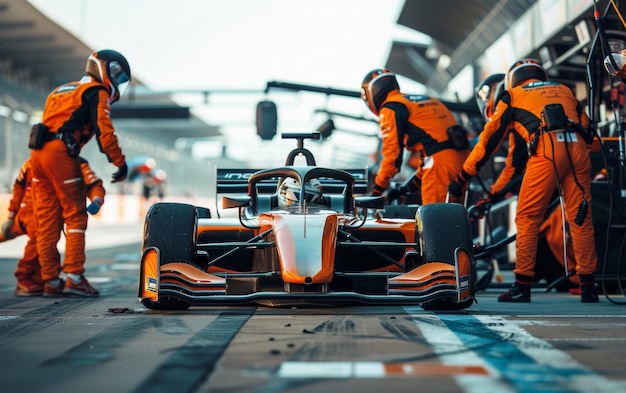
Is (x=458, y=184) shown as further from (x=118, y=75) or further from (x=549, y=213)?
(x=118, y=75)

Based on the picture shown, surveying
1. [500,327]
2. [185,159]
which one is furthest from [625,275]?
[185,159]

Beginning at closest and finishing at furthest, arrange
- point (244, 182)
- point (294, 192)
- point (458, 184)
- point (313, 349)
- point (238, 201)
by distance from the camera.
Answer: point (313, 349), point (238, 201), point (294, 192), point (458, 184), point (244, 182)

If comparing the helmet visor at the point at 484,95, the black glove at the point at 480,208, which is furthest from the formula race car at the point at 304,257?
the helmet visor at the point at 484,95

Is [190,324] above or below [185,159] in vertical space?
below

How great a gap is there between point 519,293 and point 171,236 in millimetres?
2863

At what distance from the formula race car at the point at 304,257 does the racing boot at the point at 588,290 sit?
1.58m

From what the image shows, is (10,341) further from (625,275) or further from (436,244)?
(625,275)

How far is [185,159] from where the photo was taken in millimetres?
72938

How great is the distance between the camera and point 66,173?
8.53 m

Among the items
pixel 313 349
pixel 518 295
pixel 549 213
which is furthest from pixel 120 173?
pixel 313 349

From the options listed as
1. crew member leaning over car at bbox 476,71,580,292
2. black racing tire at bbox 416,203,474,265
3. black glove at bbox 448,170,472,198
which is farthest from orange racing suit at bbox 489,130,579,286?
black racing tire at bbox 416,203,474,265

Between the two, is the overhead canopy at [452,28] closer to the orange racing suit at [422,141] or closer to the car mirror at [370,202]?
the orange racing suit at [422,141]

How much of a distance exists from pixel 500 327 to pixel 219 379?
2241 millimetres

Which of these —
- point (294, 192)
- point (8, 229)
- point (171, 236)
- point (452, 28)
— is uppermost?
point (452, 28)
